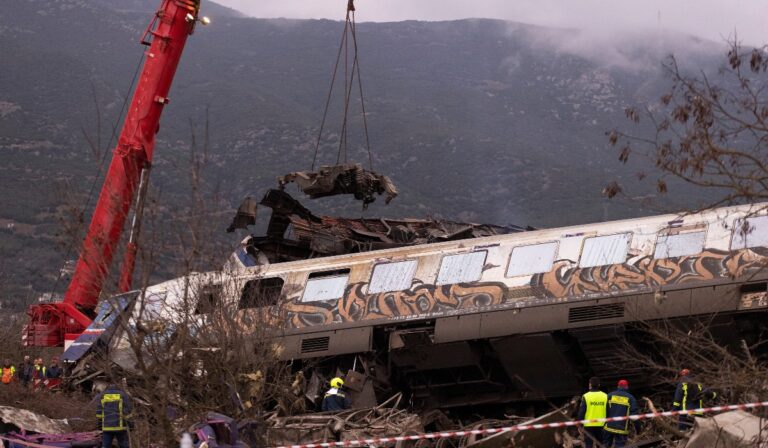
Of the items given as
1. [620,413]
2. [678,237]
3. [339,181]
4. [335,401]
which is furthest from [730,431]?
[339,181]

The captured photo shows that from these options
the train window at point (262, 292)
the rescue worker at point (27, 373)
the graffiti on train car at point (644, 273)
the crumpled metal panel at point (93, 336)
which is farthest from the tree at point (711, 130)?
the rescue worker at point (27, 373)

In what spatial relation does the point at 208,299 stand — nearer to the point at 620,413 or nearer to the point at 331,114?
the point at 620,413

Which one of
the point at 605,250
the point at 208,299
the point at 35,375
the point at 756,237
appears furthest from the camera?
the point at 35,375

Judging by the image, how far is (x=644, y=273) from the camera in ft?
58.2

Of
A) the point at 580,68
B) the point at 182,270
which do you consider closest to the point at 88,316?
the point at 182,270

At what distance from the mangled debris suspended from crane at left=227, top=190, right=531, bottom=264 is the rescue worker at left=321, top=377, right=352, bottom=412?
3934 mm

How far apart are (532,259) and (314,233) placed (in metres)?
5.75

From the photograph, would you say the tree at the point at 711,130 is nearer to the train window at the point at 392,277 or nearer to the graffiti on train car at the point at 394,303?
the graffiti on train car at the point at 394,303

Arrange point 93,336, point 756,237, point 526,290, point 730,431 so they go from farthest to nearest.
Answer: point 93,336 → point 526,290 → point 756,237 → point 730,431

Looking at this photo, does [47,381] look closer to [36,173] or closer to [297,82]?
[36,173]

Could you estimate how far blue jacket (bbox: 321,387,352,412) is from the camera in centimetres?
1883

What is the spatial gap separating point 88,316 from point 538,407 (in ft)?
34.3

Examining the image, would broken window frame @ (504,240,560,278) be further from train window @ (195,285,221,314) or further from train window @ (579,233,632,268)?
train window @ (195,285,221,314)

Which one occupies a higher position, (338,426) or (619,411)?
(619,411)
